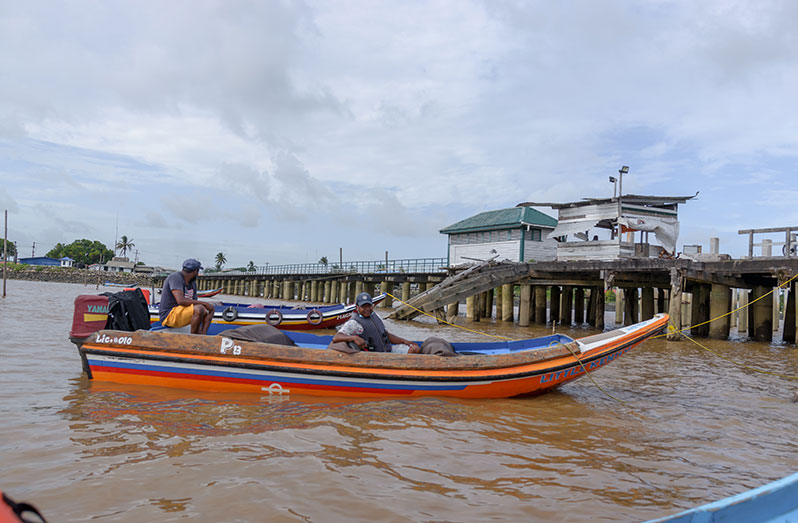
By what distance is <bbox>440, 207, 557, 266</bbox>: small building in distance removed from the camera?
88.4ft

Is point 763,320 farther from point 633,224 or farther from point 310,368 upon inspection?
point 310,368

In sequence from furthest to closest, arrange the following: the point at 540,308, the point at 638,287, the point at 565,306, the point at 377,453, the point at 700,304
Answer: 1. the point at 540,308
2. the point at 565,306
3. the point at 638,287
4. the point at 700,304
5. the point at 377,453

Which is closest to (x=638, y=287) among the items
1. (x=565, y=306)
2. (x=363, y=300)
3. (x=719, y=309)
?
(x=565, y=306)

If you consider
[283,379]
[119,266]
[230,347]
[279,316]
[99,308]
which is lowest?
[283,379]

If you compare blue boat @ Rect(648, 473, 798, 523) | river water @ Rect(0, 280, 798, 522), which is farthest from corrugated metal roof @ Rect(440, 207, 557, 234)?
blue boat @ Rect(648, 473, 798, 523)

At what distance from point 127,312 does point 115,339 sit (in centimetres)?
71

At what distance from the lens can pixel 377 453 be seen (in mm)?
4859

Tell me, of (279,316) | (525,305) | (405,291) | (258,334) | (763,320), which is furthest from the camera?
(405,291)

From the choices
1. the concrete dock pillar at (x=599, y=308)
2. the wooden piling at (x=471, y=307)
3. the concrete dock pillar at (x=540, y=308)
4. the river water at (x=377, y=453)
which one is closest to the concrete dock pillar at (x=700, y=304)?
the concrete dock pillar at (x=599, y=308)

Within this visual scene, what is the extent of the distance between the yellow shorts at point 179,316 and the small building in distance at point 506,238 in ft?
68.7

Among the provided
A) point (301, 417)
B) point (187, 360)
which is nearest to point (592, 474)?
point (301, 417)

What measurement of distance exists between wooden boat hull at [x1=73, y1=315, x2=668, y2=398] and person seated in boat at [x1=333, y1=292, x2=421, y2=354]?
37 centimetres

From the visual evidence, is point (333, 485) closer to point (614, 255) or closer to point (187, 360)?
point (187, 360)

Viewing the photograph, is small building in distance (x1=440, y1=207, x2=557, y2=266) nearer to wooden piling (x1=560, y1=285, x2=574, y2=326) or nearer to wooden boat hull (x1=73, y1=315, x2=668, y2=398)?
wooden piling (x1=560, y1=285, x2=574, y2=326)
